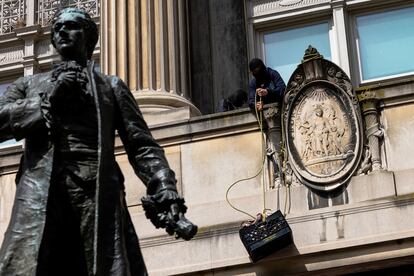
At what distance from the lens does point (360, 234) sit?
460 inches

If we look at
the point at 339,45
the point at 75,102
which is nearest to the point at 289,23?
the point at 339,45

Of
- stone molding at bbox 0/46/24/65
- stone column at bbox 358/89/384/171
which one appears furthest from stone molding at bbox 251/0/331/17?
stone column at bbox 358/89/384/171

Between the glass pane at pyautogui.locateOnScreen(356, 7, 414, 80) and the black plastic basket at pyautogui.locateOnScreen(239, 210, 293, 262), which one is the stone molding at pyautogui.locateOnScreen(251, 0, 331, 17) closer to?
the glass pane at pyautogui.locateOnScreen(356, 7, 414, 80)

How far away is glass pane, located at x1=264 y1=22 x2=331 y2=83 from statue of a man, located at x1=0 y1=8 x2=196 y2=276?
10.1m

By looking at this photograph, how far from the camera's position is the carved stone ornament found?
1212 cm

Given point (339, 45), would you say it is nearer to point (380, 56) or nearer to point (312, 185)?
point (380, 56)

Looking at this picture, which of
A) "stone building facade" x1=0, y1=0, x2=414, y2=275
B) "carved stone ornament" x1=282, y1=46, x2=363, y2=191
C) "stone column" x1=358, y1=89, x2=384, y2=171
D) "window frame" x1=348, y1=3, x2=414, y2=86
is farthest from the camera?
"window frame" x1=348, y1=3, x2=414, y2=86

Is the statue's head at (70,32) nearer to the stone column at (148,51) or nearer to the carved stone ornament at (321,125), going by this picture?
the carved stone ornament at (321,125)

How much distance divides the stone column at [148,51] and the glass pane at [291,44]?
1934 millimetres

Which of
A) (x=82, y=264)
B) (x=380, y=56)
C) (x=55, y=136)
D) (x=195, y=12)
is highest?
(x=195, y=12)

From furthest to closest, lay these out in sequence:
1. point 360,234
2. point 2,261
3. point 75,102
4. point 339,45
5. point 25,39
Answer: point 25,39 → point 339,45 → point 360,234 → point 75,102 → point 2,261

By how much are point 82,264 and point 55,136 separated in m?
0.81

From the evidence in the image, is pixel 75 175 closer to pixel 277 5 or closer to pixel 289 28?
pixel 289 28

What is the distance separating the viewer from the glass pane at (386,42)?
52.2 ft
